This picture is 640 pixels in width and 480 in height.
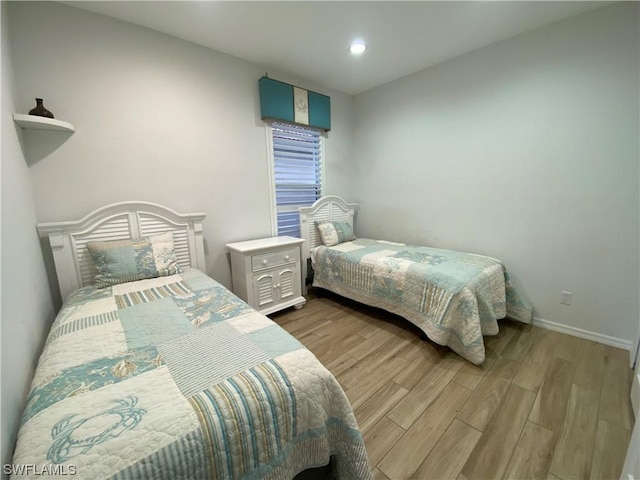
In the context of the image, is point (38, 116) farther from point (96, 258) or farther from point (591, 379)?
point (591, 379)

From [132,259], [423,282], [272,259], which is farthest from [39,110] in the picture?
[423,282]

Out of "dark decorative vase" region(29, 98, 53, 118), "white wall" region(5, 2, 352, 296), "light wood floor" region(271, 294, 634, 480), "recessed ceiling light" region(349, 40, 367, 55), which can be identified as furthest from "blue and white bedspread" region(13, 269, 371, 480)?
"recessed ceiling light" region(349, 40, 367, 55)

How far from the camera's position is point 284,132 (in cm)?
289

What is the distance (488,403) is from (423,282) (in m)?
0.84

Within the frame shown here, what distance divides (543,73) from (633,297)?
1.87 meters

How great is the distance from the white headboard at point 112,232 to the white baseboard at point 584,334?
3107mm

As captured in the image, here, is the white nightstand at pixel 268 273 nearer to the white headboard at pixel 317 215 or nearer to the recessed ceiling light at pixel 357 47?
the white headboard at pixel 317 215

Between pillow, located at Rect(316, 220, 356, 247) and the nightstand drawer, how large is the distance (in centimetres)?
48

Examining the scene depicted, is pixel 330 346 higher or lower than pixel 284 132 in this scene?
lower

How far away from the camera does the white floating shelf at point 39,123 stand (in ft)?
4.81

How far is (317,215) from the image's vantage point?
10.2ft

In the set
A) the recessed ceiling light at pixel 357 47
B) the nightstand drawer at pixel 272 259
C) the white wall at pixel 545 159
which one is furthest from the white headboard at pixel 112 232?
the white wall at pixel 545 159

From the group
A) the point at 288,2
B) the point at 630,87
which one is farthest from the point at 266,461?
Result: the point at 630,87

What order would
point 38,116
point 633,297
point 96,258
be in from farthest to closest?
1. point 633,297
2. point 96,258
3. point 38,116
